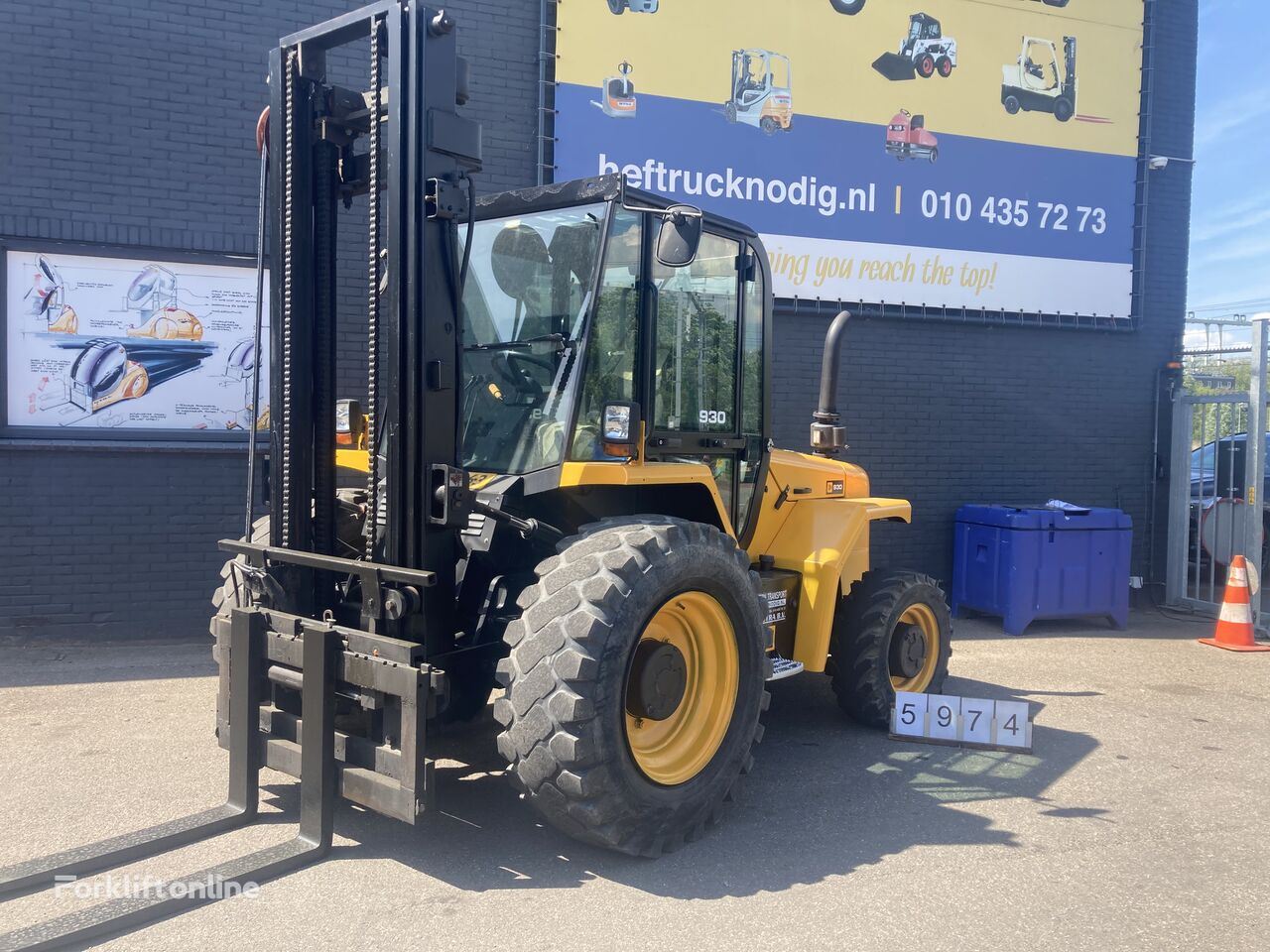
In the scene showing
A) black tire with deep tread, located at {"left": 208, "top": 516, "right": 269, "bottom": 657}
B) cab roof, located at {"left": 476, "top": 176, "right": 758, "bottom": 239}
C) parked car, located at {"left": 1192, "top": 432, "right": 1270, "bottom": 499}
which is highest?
cab roof, located at {"left": 476, "top": 176, "right": 758, "bottom": 239}

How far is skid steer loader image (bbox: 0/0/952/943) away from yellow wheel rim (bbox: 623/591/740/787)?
0.01 meters

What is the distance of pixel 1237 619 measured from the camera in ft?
29.2

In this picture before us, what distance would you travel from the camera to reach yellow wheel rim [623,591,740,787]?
173 inches

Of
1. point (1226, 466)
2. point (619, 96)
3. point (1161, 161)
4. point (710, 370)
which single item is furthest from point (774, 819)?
point (1161, 161)

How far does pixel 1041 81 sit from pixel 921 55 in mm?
1430

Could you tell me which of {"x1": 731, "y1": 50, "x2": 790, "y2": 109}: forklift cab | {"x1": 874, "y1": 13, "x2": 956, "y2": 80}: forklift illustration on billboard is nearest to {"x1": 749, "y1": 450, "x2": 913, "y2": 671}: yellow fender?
{"x1": 731, "y1": 50, "x2": 790, "y2": 109}: forklift cab

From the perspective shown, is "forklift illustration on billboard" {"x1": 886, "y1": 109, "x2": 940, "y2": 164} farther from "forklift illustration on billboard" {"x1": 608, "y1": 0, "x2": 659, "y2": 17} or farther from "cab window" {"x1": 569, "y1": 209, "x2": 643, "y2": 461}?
"cab window" {"x1": 569, "y1": 209, "x2": 643, "y2": 461}

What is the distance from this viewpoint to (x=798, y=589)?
5867mm

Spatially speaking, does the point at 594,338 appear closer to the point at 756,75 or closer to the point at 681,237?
the point at 681,237

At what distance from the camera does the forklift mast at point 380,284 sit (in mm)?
4090

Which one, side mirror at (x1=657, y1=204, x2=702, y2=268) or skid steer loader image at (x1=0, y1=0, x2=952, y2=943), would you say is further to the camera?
side mirror at (x1=657, y1=204, x2=702, y2=268)

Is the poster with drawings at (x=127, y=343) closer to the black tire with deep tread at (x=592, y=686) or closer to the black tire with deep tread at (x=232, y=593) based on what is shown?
the black tire with deep tread at (x=232, y=593)

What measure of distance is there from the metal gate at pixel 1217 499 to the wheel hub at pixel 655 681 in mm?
7502

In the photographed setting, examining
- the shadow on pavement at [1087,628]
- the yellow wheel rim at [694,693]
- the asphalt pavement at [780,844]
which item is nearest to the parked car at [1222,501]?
the shadow on pavement at [1087,628]
